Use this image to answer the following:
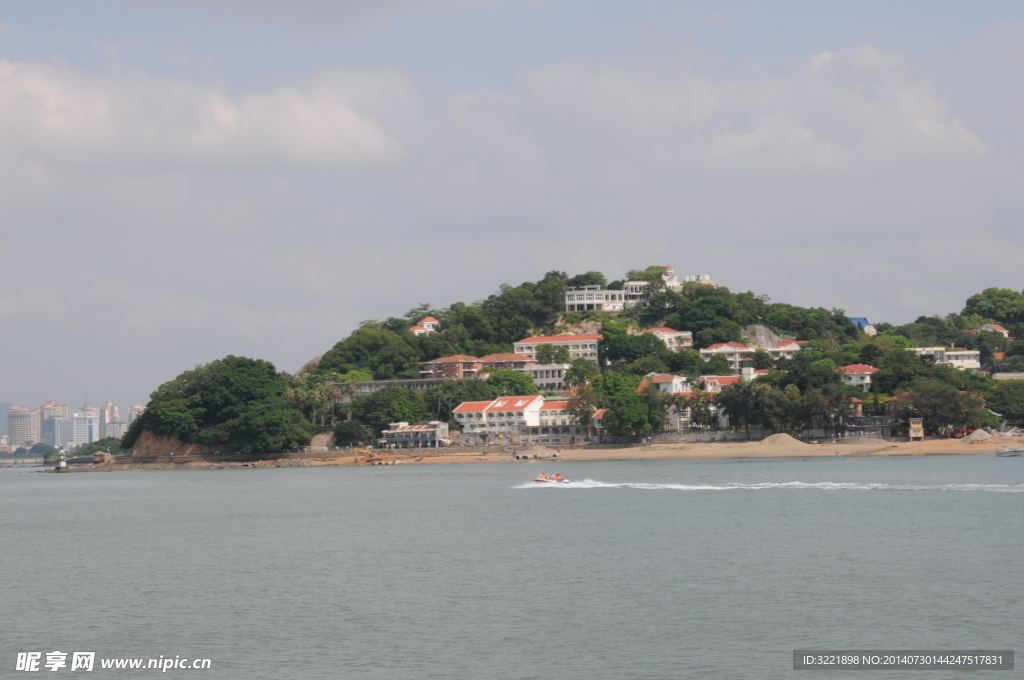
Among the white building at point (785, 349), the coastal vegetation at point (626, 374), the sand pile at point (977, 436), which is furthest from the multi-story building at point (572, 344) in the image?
the sand pile at point (977, 436)

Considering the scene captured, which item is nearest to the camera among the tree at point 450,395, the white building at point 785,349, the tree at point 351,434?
the tree at point 351,434

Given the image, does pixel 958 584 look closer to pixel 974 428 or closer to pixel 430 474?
pixel 430 474

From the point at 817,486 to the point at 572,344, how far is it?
Answer: 80474 millimetres

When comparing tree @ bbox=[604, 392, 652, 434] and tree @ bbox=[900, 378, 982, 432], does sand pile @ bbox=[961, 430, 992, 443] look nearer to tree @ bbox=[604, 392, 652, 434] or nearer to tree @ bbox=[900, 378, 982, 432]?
tree @ bbox=[900, 378, 982, 432]

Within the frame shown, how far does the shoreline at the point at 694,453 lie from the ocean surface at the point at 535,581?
91.5 ft

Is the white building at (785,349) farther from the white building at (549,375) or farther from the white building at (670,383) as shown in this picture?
the white building at (549,375)

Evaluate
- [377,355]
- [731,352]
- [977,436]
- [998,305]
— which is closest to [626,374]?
[731,352]

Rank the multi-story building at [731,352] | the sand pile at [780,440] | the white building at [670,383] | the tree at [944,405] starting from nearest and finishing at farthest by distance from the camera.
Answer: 1. the tree at [944,405]
2. the sand pile at [780,440]
3. the white building at [670,383]
4. the multi-story building at [731,352]

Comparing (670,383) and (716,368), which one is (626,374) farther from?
(716,368)

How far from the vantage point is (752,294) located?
145 metres

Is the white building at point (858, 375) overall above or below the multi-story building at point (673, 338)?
below

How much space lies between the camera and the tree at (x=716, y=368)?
115 meters

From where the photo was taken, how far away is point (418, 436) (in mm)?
103125

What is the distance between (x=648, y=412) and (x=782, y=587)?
6725cm
